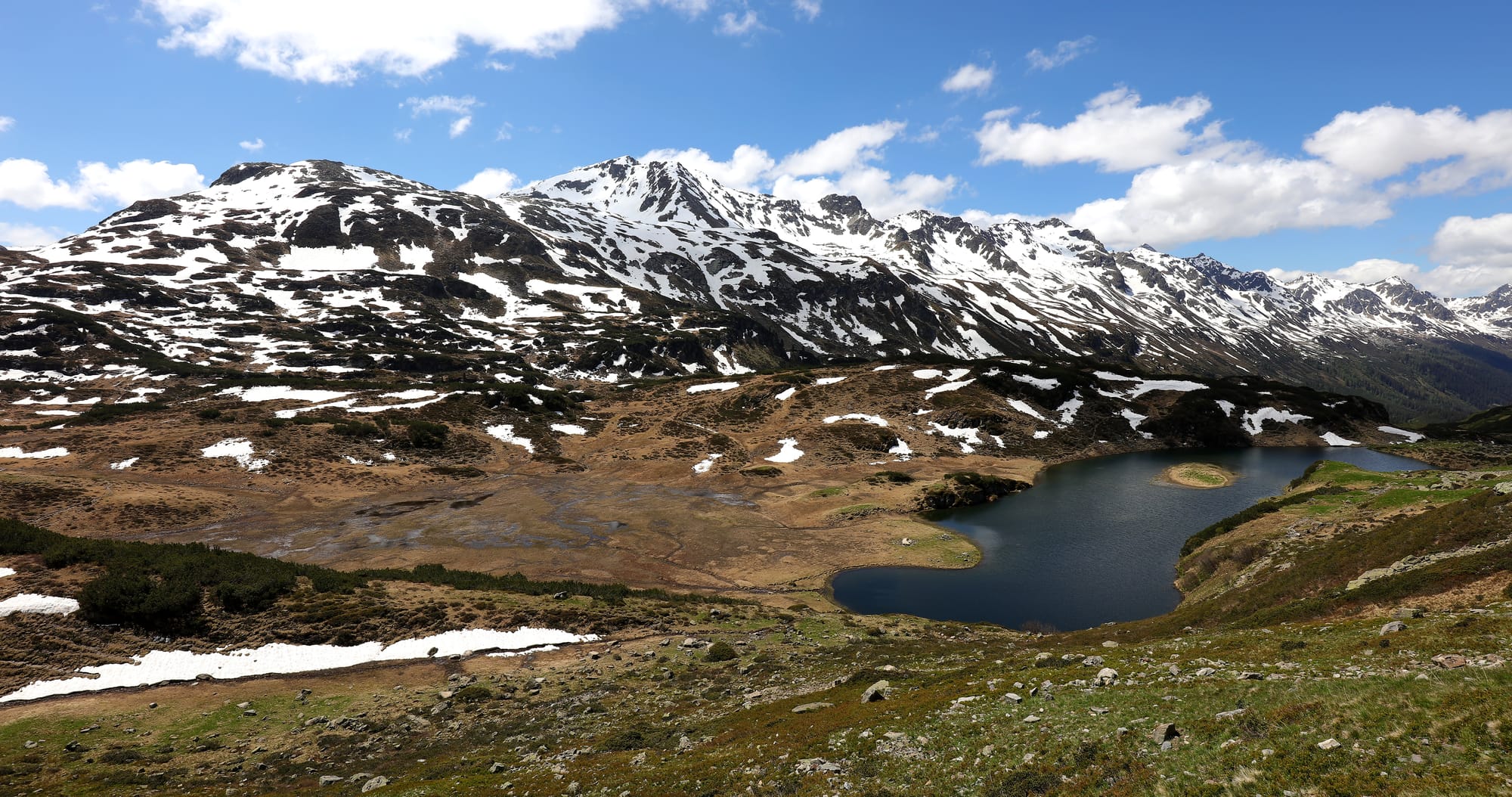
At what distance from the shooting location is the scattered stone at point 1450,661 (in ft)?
41.9

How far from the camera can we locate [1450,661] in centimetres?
1309

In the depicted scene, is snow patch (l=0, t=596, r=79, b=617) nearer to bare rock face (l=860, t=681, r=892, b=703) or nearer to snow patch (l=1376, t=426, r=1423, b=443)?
bare rock face (l=860, t=681, r=892, b=703)

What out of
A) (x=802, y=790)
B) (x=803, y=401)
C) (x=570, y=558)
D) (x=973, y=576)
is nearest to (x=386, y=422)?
(x=570, y=558)

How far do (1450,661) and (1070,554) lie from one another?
167 feet

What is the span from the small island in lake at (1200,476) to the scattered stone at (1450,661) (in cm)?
8985

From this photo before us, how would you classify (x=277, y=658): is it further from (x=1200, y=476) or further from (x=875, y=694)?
(x=1200, y=476)

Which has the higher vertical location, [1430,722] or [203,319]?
[203,319]

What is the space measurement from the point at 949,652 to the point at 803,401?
95.4m

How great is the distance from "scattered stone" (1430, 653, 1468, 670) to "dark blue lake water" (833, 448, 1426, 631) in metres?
33.6

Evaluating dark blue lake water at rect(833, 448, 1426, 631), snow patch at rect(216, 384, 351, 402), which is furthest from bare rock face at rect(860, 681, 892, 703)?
snow patch at rect(216, 384, 351, 402)

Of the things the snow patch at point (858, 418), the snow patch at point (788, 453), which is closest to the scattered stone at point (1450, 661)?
the snow patch at point (788, 453)

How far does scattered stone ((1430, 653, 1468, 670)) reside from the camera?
41.9ft

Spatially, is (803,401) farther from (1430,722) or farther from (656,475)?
(1430,722)

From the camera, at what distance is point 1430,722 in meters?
10.0
